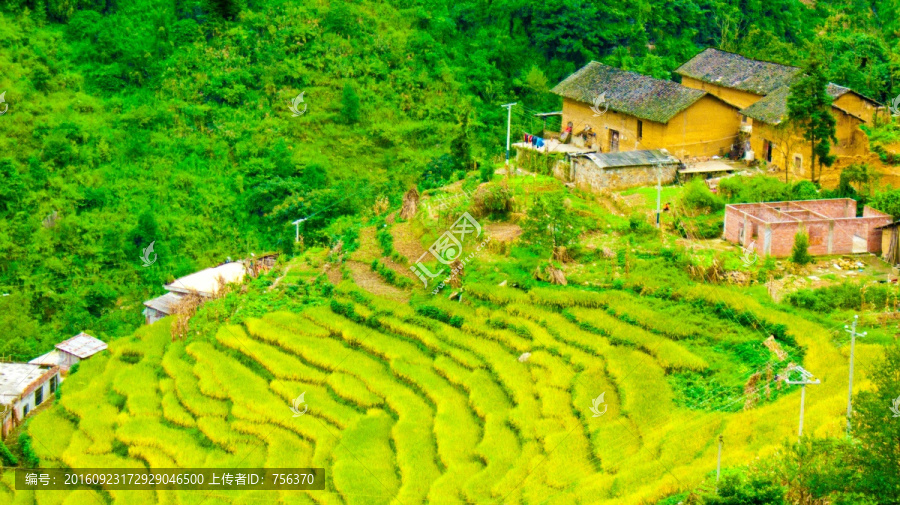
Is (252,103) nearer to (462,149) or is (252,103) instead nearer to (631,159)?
(462,149)

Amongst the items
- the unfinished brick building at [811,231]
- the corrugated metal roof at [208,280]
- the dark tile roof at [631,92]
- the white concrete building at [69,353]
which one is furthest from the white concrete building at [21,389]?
the dark tile roof at [631,92]

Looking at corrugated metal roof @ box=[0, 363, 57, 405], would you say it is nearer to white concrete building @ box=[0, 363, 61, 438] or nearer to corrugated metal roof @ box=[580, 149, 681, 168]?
white concrete building @ box=[0, 363, 61, 438]

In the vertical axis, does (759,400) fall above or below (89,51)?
below

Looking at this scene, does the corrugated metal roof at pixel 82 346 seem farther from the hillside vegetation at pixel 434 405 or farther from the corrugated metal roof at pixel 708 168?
the corrugated metal roof at pixel 708 168

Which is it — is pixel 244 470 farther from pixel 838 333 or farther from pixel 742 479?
pixel 838 333

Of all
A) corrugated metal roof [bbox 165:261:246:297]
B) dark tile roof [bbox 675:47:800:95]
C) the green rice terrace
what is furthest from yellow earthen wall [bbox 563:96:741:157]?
corrugated metal roof [bbox 165:261:246:297]

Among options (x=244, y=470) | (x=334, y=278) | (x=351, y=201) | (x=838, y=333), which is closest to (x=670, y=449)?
(x=838, y=333)
